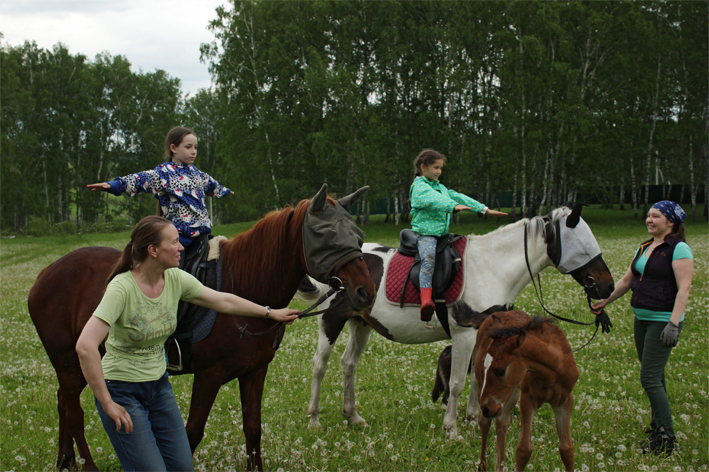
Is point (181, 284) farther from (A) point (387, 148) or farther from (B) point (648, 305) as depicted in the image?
(A) point (387, 148)

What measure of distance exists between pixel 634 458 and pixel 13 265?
1123 inches

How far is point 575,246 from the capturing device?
5918 mm

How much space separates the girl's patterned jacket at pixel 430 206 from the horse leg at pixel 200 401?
319 centimetres

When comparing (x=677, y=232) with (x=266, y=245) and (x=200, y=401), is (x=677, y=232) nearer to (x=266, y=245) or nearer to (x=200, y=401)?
(x=266, y=245)

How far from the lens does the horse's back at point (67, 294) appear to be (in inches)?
187

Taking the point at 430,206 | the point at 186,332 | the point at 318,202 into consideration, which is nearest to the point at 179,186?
the point at 186,332

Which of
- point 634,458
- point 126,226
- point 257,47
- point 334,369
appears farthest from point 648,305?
point 126,226

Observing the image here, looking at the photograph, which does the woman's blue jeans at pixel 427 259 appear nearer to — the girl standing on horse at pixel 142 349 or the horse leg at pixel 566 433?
the horse leg at pixel 566 433

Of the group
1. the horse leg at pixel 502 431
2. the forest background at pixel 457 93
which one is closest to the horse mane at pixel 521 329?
the horse leg at pixel 502 431

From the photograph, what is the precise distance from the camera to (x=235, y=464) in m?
4.98

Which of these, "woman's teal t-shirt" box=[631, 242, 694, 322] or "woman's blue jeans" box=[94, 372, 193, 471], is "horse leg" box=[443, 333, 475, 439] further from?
"woman's blue jeans" box=[94, 372, 193, 471]

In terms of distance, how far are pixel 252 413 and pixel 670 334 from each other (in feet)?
13.4

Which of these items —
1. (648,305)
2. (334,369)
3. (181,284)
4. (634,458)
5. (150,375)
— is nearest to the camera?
(150,375)

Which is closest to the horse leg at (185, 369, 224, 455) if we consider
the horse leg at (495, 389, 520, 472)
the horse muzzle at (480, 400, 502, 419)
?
the horse muzzle at (480, 400, 502, 419)
